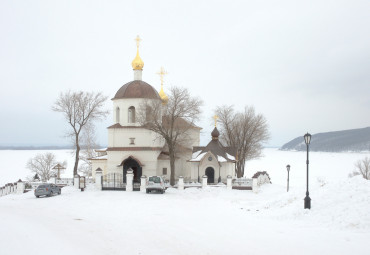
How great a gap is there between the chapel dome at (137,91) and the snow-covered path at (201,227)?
1512cm

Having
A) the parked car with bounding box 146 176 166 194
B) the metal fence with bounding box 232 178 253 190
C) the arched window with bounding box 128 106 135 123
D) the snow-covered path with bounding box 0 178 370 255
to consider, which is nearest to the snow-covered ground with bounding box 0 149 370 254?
the snow-covered path with bounding box 0 178 370 255

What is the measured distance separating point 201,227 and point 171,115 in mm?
18188

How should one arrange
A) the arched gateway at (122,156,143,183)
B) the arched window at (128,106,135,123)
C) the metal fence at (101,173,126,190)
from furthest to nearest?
the arched window at (128,106,135,123)
the arched gateway at (122,156,143,183)
the metal fence at (101,173,126,190)

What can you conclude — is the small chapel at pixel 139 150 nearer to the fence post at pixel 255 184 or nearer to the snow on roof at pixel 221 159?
the snow on roof at pixel 221 159

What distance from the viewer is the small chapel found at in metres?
32.6

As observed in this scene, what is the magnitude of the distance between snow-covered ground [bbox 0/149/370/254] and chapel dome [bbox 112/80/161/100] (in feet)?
48.9

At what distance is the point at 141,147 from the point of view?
107ft

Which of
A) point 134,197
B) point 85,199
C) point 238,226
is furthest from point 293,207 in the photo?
point 85,199

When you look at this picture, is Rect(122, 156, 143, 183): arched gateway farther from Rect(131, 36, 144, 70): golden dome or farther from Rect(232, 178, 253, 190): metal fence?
Rect(131, 36, 144, 70): golden dome

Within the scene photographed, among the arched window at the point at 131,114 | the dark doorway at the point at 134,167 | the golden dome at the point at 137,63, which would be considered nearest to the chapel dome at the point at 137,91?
the arched window at the point at 131,114

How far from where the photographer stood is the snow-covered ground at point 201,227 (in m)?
10.5

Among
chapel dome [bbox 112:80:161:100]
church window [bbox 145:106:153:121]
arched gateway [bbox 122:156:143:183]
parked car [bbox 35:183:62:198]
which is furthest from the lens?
chapel dome [bbox 112:80:161:100]

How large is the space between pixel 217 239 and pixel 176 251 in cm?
210

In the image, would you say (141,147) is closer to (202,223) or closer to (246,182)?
(246,182)
